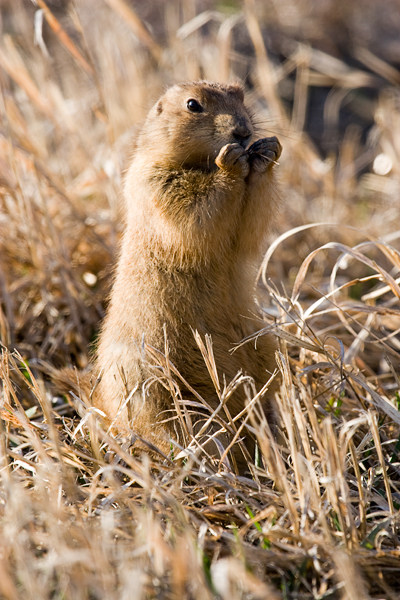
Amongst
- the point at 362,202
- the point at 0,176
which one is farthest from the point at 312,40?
the point at 0,176

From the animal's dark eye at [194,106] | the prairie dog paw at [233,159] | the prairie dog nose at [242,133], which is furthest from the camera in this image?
the animal's dark eye at [194,106]

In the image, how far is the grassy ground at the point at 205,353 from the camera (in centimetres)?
181

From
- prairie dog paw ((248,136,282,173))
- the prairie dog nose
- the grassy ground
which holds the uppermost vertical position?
the prairie dog nose

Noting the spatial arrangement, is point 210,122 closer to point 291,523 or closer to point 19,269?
point 291,523

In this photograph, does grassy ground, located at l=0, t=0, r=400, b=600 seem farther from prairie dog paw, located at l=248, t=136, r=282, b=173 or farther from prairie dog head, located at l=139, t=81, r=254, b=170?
prairie dog head, located at l=139, t=81, r=254, b=170

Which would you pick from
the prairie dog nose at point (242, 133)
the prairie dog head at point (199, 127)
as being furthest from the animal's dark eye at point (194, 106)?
the prairie dog nose at point (242, 133)

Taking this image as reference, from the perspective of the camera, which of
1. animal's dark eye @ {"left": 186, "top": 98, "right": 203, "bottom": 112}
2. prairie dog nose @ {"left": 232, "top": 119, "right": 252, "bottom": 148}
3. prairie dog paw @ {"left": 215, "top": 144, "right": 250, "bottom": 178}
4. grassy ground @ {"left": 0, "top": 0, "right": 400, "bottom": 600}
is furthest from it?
animal's dark eye @ {"left": 186, "top": 98, "right": 203, "bottom": 112}

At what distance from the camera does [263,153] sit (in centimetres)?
280

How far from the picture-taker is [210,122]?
2848mm

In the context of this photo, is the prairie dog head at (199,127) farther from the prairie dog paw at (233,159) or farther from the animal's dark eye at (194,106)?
the prairie dog paw at (233,159)

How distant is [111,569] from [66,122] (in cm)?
425

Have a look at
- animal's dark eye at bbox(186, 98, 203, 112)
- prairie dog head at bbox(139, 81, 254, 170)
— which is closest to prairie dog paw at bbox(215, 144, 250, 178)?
prairie dog head at bbox(139, 81, 254, 170)

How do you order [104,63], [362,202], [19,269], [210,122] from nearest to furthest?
1. [210,122]
2. [19,269]
3. [104,63]
4. [362,202]

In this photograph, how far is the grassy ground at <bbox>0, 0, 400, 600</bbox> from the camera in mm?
1807
